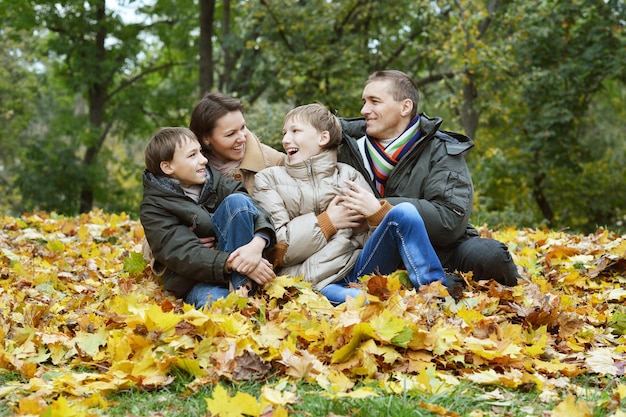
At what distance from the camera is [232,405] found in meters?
2.40

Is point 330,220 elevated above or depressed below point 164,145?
below

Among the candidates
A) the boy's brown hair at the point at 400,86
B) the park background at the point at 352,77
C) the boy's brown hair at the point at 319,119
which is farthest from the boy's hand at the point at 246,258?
the park background at the point at 352,77

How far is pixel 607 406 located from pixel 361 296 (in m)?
1.18

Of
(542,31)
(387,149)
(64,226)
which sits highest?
(542,31)

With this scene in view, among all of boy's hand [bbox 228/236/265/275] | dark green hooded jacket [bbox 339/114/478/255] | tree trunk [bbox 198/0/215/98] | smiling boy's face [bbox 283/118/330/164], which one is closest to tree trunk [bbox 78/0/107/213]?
tree trunk [bbox 198/0/215/98]

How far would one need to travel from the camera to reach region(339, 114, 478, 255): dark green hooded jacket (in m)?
4.11

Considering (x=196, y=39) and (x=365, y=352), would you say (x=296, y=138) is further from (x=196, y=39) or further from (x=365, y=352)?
(x=196, y=39)

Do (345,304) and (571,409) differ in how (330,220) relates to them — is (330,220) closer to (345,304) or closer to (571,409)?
(345,304)

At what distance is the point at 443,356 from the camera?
3039 mm

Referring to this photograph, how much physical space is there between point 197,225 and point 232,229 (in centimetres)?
24

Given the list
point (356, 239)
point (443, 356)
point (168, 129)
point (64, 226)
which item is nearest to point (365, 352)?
point (443, 356)

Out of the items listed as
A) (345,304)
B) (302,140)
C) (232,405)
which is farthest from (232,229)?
(232,405)

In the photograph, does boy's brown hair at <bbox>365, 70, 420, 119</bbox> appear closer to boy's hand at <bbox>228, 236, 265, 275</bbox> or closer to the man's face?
the man's face

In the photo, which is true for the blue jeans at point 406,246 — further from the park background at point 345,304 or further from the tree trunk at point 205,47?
the tree trunk at point 205,47
